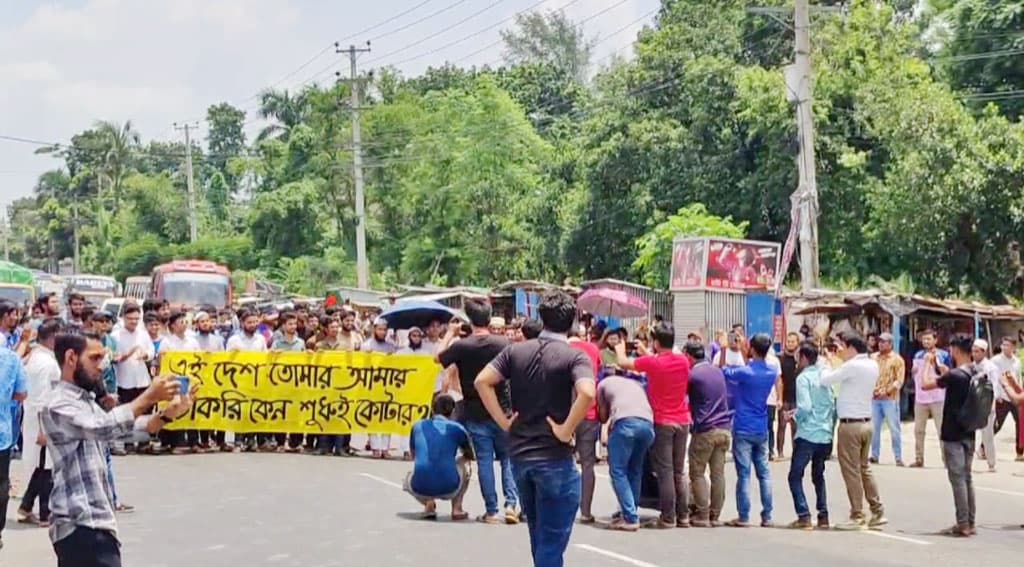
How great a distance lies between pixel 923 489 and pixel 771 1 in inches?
1051

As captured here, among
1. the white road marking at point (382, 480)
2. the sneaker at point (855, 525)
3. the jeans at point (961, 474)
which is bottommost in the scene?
the sneaker at point (855, 525)

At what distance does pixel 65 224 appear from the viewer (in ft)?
383

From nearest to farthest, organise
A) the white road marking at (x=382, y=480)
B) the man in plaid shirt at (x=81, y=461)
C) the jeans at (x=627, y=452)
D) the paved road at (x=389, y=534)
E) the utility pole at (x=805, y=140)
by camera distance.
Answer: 1. the man in plaid shirt at (x=81, y=461)
2. the paved road at (x=389, y=534)
3. the jeans at (x=627, y=452)
4. the white road marking at (x=382, y=480)
5. the utility pole at (x=805, y=140)

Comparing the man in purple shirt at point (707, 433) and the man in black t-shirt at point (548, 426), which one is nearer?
the man in black t-shirt at point (548, 426)

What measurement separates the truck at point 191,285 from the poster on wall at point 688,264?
15377 millimetres

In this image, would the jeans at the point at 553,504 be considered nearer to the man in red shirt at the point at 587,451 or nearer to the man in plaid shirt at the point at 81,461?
the man in plaid shirt at the point at 81,461

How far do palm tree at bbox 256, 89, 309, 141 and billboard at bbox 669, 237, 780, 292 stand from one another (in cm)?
4903

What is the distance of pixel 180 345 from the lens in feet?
62.5

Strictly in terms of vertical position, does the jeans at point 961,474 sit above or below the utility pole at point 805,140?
below

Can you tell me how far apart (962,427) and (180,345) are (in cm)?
1067

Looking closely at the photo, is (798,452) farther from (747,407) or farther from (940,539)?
(940,539)

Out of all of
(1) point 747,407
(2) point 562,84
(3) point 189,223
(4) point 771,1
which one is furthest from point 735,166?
(3) point 189,223

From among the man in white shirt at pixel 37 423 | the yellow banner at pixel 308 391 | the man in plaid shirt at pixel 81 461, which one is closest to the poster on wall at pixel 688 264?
the yellow banner at pixel 308 391

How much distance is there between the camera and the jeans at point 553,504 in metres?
8.18
